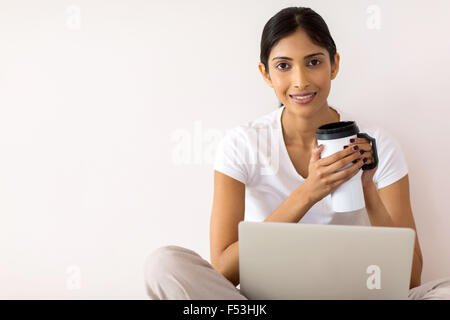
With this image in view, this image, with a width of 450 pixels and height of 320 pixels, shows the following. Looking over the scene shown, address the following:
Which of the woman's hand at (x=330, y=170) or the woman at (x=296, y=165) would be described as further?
the woman at (x=296, y=165)

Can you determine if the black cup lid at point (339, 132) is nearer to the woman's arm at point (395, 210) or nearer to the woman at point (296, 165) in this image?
the woman at point (296, 165)

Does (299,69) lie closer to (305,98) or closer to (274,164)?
(305,98)

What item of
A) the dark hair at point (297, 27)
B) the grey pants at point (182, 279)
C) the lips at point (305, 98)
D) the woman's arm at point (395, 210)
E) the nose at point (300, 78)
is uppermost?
the dark hair at point (297, 27)

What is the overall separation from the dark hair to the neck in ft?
0.62

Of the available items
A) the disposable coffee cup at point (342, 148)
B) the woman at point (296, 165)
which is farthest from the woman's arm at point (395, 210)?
the disposable coffee cup at point (342, 148)

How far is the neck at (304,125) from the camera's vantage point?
1632mm

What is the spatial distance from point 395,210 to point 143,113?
0.92 meters

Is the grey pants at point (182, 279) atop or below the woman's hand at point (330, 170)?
below

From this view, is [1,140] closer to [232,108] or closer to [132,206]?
[132,206]

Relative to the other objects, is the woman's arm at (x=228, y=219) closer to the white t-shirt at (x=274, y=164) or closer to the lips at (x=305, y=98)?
the white t-shirt at (x=274, y=164)

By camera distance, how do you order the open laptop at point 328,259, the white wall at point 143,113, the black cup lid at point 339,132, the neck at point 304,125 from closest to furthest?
the open laptop at point 328,259 < the black cup lid at point 339,132 < the neck at point 304,125 < the white wall at point 143,113

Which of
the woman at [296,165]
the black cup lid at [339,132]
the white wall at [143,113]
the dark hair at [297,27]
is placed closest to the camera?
the black cup lid at [339,132]
